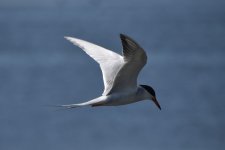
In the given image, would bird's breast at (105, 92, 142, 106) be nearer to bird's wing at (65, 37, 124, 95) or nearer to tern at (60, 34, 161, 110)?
tern at (60, 34, 161, 110)

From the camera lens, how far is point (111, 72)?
9008 mm

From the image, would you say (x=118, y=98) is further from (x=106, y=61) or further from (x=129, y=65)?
(x=106, y=61)

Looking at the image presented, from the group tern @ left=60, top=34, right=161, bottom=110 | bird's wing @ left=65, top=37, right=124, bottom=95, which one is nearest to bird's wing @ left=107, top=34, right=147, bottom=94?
tern @ left=60, top=34, right=161, bottom=110

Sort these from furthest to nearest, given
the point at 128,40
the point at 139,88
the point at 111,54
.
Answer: the point at 111,54, the point at 139,88, the point at 128,40

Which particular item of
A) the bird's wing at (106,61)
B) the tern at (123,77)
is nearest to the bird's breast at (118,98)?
the tern at (123,77)

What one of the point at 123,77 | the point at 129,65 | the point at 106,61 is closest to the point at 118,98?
the point at 123,77

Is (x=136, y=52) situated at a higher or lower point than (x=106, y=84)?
higher

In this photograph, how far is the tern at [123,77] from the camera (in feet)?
26.0

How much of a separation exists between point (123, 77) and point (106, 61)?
0.84 metres

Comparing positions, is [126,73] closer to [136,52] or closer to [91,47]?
[136,52]

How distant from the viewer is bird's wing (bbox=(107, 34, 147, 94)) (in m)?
7.76

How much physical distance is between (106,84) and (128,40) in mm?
1379

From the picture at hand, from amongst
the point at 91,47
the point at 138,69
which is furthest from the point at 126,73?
the point at 91,47

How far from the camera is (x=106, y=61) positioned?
9359 millimetres
